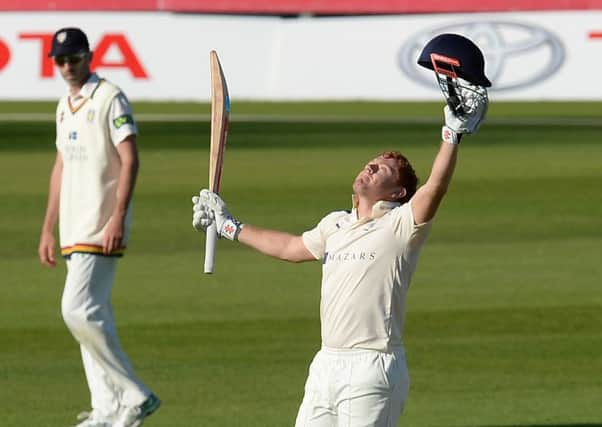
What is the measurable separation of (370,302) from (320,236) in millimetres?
390

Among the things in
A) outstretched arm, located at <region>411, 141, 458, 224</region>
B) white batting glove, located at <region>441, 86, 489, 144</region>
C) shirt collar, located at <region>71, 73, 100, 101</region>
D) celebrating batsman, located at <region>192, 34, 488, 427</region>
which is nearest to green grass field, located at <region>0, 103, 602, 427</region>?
shirt collar, located at <region>71, 73, 100, 101</region>

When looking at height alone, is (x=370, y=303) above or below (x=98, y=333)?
above

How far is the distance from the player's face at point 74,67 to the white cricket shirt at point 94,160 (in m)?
0.12

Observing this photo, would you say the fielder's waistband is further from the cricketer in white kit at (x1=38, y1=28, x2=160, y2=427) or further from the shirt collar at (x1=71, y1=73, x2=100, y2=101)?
the shirt collar at (x1=71, y1=73, x2=100, y2=101)

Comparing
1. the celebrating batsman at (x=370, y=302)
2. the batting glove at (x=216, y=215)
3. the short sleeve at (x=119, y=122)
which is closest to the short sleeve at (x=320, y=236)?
the celebrating batsman at (x=370, y=302)

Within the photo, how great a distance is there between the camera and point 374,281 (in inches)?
235

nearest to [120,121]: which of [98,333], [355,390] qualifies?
[98,333]

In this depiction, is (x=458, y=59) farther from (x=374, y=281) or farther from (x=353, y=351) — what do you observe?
(x=353, y=351)

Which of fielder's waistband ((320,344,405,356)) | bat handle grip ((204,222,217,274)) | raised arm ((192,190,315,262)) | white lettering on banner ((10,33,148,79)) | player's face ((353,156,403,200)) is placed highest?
player's face ((353,156,403,200))

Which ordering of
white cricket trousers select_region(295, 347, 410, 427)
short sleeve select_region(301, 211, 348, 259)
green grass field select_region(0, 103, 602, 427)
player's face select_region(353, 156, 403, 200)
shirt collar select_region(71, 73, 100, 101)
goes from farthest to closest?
1. green grass field select_region(0, 103, 602, 427)
2. shirt collar select_region(71, 73, 100, 101)
3. short sleeve select_region(301, 211, 348, 259)
4. player's face select_region(353, 156, 403, 200)
5. white cricket trousers select_region(295, 347, 410, 427)

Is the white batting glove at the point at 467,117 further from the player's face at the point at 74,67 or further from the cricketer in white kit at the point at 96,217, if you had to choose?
the player's face at the point at 74,67

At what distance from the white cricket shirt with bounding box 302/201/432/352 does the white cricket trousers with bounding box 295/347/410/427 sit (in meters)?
0.05

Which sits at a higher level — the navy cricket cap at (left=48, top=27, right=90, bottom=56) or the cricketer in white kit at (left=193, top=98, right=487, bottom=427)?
the navy cricket cap at (left=48, top=27, right=90, bottom=56)

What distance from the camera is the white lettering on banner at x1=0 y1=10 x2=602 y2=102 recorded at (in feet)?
90.8
